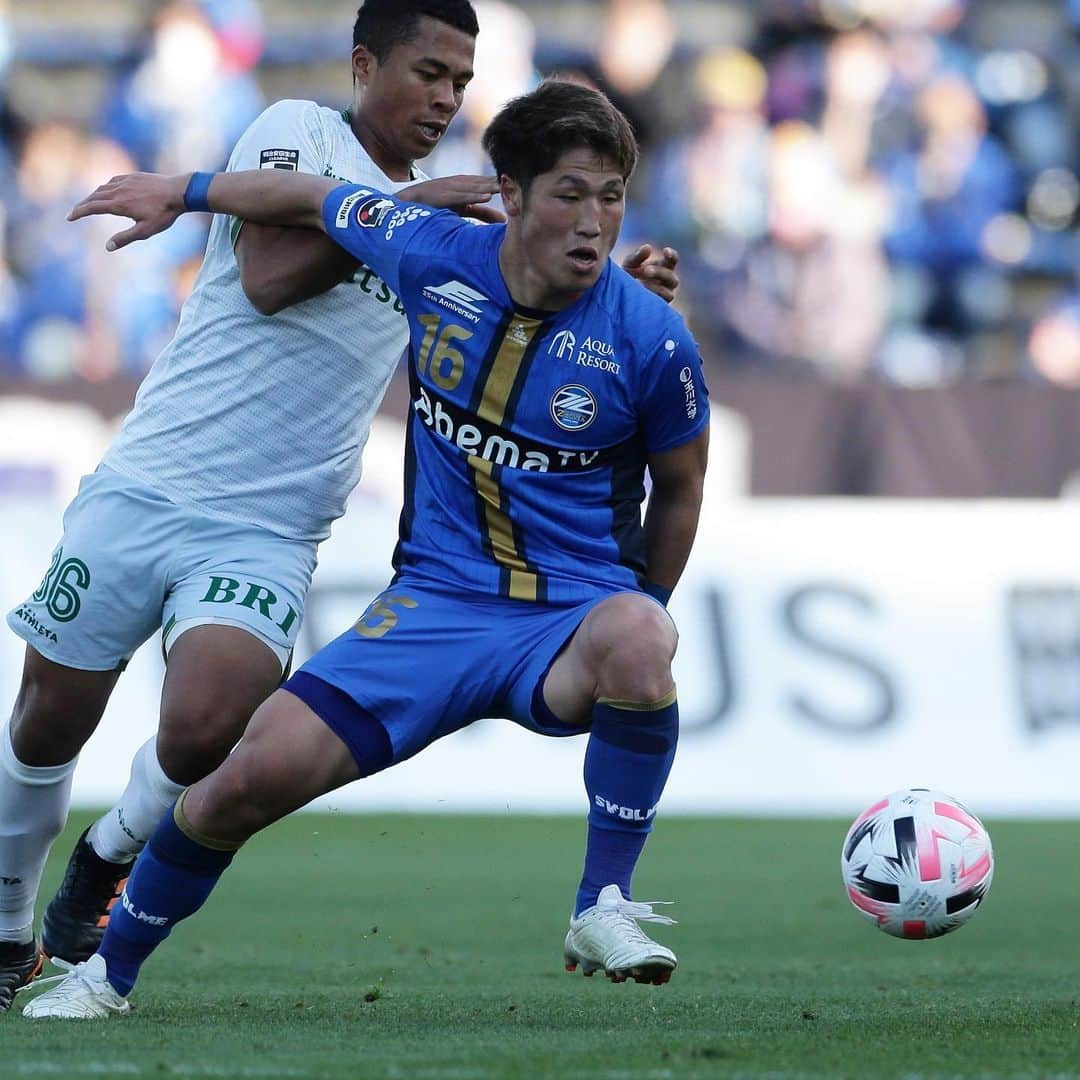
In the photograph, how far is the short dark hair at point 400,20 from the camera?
5383 mm

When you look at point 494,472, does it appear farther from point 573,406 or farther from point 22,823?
point 22,823

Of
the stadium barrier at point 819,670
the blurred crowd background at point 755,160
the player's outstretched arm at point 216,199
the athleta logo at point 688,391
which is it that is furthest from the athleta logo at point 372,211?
the blurred crowd background at point 755,160

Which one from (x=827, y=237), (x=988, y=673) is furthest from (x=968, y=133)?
(x=988, y=673)

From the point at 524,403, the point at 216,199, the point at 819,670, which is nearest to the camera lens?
the point at 524,403

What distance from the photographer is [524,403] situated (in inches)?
195

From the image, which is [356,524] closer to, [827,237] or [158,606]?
[827,237]

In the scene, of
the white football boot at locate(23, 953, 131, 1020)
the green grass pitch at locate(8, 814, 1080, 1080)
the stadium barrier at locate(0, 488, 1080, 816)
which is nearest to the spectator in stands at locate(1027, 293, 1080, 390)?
the stadium barrier at locate(0, 488, 1080, 816)

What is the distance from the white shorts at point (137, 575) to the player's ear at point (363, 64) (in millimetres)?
1225

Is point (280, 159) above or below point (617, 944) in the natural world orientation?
above

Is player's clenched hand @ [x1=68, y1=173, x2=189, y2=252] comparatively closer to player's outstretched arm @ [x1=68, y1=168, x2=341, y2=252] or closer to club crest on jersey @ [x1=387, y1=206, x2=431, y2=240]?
player's outstretched arm @ [x1=68, y1=168, x2=341, y2=252]

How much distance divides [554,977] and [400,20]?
2.71 metres

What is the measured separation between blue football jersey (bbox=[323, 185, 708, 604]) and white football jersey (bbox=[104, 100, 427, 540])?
0.32m

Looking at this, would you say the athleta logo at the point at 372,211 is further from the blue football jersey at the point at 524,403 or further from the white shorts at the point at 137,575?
the white shorts at the point at 137,575

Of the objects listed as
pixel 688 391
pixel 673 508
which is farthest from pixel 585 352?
pixel 673 508
